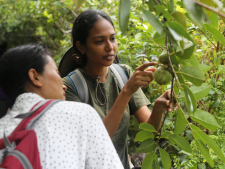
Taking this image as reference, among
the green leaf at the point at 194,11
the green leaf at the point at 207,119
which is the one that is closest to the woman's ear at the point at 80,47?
the green leaf at the point at 207,119

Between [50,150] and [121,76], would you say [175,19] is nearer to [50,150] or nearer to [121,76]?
[50,150]

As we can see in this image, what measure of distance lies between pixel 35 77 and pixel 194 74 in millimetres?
666

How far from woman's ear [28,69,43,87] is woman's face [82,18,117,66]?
63cm

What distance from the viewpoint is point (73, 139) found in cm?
82

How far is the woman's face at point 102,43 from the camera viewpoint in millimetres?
1600

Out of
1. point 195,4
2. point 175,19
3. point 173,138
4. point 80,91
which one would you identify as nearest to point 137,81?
point 173,138

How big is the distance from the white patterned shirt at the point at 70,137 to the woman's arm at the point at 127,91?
0.48m

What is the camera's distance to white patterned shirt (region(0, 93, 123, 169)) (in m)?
0.78

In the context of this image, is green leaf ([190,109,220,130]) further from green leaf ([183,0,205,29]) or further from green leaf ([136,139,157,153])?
green leaf ([183,0,205,29])

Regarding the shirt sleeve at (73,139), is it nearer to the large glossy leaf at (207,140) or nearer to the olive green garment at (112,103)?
the large glossy leaf at (207,140)

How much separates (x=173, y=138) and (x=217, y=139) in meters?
0.41

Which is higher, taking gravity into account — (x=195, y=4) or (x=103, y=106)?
(x=195, y=4)

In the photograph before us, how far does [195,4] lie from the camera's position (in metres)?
0.57

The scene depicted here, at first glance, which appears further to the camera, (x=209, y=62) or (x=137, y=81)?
(x=209, y=62)
